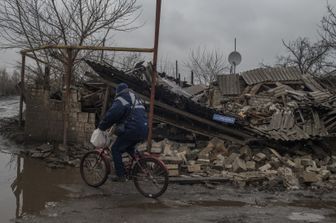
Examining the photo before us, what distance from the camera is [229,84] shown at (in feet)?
66.8

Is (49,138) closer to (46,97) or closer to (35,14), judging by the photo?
(46,97)

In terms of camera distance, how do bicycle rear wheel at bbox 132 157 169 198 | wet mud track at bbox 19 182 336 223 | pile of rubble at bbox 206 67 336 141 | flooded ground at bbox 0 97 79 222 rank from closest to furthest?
wet mud track at bbox 19 182 336 223, flooded ground at bbox 0 97 79 222, bicycle rear wheel at bbox 132 157 169 198, pile of rubble at bbox 206 67 336 141

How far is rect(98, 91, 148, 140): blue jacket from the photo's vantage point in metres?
8.46

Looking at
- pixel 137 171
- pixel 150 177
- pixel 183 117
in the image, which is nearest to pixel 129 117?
pixel 137 171

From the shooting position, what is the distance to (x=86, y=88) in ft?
49.4

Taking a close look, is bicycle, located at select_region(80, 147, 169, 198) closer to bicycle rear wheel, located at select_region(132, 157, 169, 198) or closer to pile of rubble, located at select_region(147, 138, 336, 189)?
bicycle rear wheel, located at select_region(132, 157, 169, 198)

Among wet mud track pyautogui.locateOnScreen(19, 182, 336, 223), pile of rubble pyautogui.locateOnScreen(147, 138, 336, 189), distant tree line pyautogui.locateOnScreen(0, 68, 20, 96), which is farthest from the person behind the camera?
distant tree line pyautogui.locateOnScreen(0, 68, 20, 96)

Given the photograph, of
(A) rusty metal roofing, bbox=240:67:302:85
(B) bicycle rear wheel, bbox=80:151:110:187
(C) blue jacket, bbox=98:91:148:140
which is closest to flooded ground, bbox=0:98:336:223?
(B) bicycle rear wheel, bbox=80:151:110:187

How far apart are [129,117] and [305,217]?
325 cm

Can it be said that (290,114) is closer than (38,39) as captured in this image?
Yes

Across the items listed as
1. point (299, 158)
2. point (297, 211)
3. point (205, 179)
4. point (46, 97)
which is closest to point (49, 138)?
point (46, 97)

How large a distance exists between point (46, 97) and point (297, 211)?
770 centimetres

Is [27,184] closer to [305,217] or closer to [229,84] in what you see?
[305,217]

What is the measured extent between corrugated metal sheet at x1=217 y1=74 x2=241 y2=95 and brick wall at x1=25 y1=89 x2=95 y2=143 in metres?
8.09
